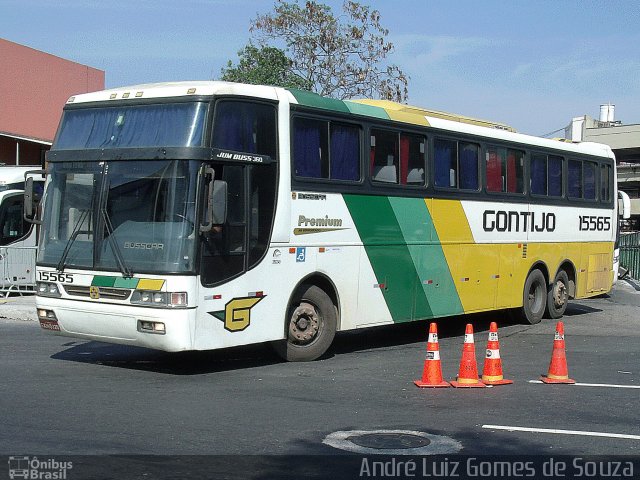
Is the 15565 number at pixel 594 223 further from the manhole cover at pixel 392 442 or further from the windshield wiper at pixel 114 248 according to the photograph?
the manhole cover at pixel 392 442

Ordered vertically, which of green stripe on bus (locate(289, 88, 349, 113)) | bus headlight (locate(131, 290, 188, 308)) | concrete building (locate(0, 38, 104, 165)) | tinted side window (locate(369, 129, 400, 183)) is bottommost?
bus headlight (locate(131, 290, 188, 308))

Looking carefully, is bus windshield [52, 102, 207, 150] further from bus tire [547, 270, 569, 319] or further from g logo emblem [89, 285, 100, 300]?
bus tire [547, 270, 569, 319]

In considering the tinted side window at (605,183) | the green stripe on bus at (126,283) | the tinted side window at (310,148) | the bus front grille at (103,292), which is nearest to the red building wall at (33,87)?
the tinted side window at (605,183)

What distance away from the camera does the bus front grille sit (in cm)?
1067

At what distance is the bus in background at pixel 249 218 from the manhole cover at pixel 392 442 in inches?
124

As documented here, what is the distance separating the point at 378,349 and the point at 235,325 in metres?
3.78

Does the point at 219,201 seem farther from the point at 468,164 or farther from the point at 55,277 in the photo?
the point at 468,164

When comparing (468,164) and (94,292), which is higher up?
(468,164)

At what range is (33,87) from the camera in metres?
34.3

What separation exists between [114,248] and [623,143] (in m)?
62.2

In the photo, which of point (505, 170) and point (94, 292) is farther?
point (505, 170)

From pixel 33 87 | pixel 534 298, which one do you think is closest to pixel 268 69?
pixel 33 87

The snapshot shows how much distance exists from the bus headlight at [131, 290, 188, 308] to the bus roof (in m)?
2.37

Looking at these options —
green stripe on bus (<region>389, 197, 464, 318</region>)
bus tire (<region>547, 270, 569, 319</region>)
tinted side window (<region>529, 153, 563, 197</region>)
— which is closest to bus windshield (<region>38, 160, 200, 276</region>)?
green stripe on bus (<region>389, 197, 464, 318</region>)
